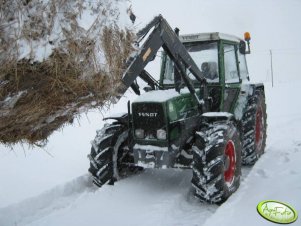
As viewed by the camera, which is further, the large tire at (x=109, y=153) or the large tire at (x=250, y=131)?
the large tire at (x=250, y=131)

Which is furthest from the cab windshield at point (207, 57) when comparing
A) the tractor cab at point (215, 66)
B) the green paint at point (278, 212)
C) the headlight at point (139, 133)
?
the green paint at point (278, 212)

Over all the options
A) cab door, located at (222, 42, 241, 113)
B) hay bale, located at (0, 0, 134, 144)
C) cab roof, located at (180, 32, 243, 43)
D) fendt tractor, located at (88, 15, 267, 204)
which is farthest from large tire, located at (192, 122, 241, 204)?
hay bale, located at (0, 0, 134, 144)

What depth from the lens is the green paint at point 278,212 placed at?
3.39m

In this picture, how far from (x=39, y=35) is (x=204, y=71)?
3497mm

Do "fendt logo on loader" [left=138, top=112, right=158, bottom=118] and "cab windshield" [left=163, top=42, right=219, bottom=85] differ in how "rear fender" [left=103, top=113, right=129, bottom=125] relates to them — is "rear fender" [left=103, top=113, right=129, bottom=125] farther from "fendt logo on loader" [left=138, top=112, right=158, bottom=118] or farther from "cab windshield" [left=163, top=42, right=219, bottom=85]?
"cab windshield" [left=163, top=42, right=219, bottom=85]

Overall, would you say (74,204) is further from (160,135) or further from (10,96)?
(10,96)

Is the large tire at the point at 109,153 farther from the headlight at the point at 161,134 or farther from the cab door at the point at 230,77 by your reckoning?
the cab door at the point at 230,77

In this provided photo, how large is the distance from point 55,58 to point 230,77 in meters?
3.79

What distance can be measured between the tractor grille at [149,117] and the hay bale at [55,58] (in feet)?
5.29

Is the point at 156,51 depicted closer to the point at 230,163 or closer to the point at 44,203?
the point at 230,163

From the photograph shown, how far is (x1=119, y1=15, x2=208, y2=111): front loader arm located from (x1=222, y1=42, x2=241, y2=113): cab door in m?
0.79

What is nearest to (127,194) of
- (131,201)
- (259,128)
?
(131,201)

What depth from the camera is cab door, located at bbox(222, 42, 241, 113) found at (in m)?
5.52

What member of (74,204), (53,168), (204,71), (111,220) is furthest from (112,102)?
(53,168)
